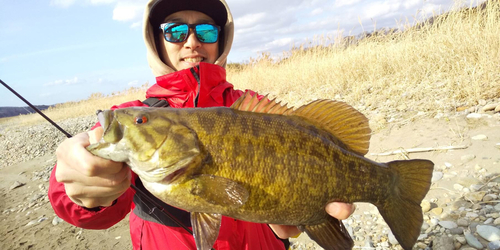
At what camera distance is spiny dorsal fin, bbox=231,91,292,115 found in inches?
62.5

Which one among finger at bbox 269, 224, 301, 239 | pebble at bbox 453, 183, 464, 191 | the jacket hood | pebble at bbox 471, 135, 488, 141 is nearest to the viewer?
finger at bbox 269, 224, 301, 239

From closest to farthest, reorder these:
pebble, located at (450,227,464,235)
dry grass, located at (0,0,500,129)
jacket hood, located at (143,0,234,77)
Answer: pebble, located at (450,227,464,235)
jacket hood, located at (143,0,234,77)
dry grass, located at (0,0,500,129)

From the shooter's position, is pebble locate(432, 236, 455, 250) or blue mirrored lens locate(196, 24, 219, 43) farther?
blue mirrored lens locate(196, 24, 219, 43)

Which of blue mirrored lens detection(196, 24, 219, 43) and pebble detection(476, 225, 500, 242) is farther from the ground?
blue mirrored lens detection(196, 24, 219, 43)

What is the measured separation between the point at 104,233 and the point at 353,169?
17.0 feet

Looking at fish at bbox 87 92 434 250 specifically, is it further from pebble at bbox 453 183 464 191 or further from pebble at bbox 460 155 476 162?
pebble at bbox 460 155 476 162

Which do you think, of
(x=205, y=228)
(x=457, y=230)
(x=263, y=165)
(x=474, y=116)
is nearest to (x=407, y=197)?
(x=263, y=165)

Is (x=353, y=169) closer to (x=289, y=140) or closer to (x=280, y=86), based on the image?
(x=289, y=140)

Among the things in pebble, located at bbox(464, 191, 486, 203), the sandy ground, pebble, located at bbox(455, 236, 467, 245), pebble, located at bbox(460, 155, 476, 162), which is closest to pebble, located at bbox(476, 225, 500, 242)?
pebble, located at bbox(455, 236, 467, 245)

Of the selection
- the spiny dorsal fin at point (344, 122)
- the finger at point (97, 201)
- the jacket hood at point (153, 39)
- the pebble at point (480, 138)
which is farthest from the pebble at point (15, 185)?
the pebble at point (480, 138)

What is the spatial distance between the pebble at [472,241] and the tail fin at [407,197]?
1.28 metres

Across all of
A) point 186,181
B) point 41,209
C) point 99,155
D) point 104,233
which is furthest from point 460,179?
point 41,209

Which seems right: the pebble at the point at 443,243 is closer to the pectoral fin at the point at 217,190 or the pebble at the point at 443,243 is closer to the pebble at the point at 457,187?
the pebble at the point at 457,187

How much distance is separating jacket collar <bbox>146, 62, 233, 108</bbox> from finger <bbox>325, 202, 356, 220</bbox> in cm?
157
